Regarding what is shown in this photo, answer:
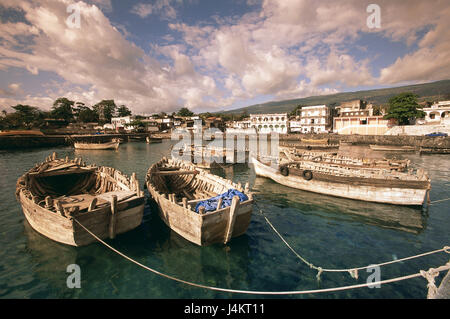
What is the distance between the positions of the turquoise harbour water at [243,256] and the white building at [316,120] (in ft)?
227

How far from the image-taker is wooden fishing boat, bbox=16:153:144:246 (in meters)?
8.55

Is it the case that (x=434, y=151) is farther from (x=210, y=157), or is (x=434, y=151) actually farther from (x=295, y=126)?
(x=210, y=157)

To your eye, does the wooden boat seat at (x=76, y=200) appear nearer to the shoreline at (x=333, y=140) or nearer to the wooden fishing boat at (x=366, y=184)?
the wooden fishing boat at (x=366, y=184)

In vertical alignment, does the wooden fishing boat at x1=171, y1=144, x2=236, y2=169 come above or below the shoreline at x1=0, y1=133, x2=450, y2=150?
below

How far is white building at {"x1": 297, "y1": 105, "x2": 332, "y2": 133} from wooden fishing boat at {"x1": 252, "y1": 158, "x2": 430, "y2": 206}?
6591cm

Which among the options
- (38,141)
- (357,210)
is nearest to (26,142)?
(38,141)

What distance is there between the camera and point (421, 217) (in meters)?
13.4

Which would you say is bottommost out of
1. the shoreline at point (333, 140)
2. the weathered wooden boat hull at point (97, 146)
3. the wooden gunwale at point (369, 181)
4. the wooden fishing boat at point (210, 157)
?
the wooden gunwale at point (369, 181)

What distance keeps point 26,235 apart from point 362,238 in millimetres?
19358

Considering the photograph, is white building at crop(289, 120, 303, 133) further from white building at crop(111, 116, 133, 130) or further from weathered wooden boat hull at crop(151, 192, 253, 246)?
white building at crop(111, 116, 133, 130)

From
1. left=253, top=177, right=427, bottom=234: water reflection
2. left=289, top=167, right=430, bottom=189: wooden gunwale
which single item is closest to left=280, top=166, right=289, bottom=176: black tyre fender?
left=253, top=177, right=427, bottom=234: water reflection

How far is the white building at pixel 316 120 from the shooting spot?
76.6 metres

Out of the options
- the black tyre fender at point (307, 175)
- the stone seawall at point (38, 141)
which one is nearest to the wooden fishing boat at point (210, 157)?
the black tyre fender at point (307, 175)
